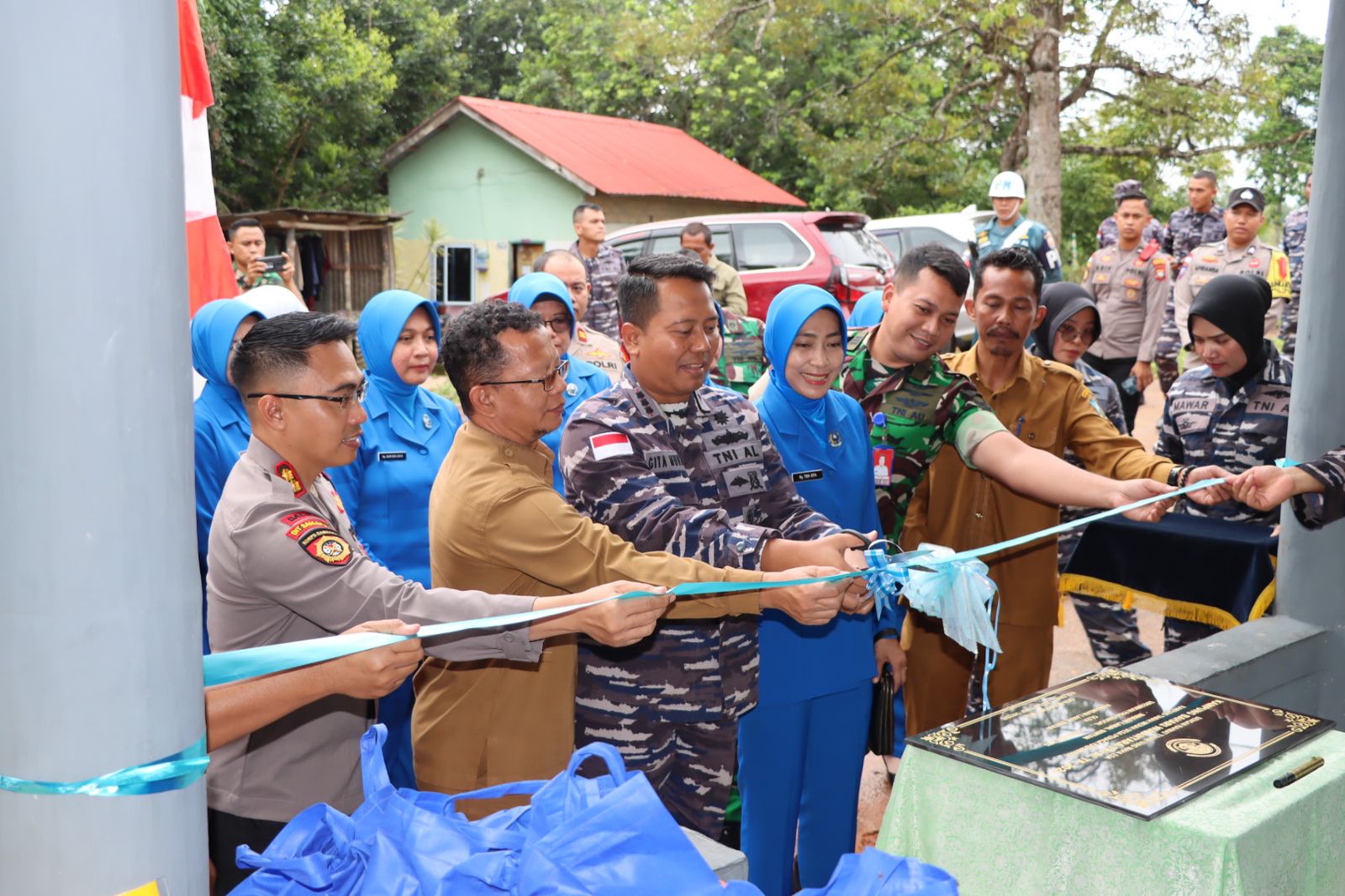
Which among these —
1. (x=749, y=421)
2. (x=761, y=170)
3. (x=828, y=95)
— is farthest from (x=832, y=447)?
(x=761, y=170)

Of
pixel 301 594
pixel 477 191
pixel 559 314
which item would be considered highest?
pixel 477 191

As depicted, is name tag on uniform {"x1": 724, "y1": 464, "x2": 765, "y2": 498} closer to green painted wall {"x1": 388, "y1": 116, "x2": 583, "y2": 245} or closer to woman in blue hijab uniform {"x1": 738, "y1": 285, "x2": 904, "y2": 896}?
woman in blue hijab uniform {"x1": 738, "y1": 285, "x2": 904, "y2": 896}

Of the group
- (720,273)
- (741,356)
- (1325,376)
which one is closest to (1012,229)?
(720,273)

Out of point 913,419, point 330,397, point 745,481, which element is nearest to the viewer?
point 330,397

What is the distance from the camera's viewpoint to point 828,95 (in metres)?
19.6

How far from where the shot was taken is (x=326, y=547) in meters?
2.26

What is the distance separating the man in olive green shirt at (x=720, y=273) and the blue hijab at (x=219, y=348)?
16.5 ft

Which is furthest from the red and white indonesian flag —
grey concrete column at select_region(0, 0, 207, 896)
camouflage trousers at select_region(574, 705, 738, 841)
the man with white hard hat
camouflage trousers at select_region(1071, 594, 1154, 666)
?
the man with white hard hat

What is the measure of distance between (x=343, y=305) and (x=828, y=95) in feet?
29.6

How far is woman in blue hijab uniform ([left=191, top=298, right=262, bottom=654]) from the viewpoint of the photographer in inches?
145

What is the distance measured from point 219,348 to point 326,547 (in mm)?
1938

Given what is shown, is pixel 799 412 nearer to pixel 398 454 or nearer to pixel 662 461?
pixel 662 461

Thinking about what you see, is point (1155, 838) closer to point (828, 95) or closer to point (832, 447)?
point (832, 447)

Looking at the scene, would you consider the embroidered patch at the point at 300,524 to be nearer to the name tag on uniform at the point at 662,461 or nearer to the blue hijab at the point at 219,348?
the name tag on uniform at the point at 662,461
